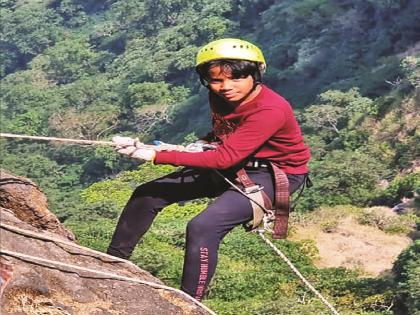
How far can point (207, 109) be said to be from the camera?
4888cm

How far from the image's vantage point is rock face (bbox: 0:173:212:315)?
117 inches

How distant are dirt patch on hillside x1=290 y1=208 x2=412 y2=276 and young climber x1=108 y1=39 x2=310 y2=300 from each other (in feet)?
47.8

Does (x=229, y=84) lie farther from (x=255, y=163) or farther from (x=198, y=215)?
(x=198, y=215)

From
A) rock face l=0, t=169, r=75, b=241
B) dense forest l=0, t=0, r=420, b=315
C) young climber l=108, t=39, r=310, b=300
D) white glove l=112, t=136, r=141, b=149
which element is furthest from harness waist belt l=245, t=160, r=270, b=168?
dense forest l=0, t=0, r=420, b=315

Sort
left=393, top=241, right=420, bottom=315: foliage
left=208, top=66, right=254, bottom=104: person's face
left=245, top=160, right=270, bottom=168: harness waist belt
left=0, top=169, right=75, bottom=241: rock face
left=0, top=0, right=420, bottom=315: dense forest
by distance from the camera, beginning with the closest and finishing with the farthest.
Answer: left=208, top=66, right=254, bottom=104: person's face
left=245, top=160, right=270, bottom=168: harness waist belt
left=0, top=169, right=75, bottom=241: rock face
left=393, top=241, right=420, bottom=315: foliage
left=0, top=0, right=420, bottom=315: dense forest

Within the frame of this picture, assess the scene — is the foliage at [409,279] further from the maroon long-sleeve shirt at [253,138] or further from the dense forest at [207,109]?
the maroon long-sleeve shirt at [253,138]

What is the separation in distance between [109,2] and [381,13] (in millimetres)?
48917

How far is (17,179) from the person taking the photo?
3.94 m

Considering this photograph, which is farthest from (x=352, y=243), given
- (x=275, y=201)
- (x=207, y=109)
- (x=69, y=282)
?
(x=207, y=109)

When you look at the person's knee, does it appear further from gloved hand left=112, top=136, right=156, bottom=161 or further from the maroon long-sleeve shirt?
gloved hand left=112, top=136, right=156, bottom=161

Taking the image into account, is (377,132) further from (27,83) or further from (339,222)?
(27,83)

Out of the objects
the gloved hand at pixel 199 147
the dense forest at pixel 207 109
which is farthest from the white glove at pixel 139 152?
→ the dense forest at pixel 207 109

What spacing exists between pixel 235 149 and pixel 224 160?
0.25ft

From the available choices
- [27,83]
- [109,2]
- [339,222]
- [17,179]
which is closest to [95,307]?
[17,179]
